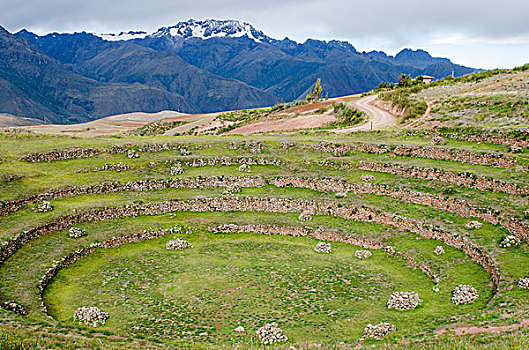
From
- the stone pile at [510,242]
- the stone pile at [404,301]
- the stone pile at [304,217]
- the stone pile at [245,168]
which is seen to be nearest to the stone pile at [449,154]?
the stone pile at [510,242]

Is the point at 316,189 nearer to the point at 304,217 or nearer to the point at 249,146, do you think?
the point at 304,217

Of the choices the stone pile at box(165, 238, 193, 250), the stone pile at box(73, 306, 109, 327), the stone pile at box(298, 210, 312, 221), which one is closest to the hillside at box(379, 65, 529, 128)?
the stone pile at box(298, 210, 312, 221)

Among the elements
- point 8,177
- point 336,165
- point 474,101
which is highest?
point 474,101

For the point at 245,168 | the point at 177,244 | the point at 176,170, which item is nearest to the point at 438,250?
the point at 177,244

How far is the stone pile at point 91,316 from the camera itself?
20797 mm

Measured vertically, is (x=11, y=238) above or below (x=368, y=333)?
above

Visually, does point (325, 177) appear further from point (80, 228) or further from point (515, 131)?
point (80, 228)

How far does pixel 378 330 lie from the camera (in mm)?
19281

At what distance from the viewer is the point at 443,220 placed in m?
33.6

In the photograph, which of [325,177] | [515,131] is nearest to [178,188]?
[325,177]

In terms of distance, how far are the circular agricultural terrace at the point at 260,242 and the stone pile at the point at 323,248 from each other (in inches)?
4.0

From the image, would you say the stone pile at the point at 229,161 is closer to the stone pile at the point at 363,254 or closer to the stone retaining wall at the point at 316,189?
the stone retaining wall at the point at 316,189

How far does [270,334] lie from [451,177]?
28369 millimetres

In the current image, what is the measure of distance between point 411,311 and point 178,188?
2857cm
